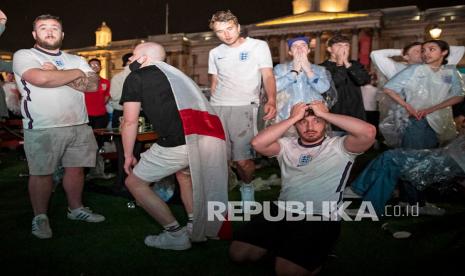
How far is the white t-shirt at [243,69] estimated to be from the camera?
443 centimetres

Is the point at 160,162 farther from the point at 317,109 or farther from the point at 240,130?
the point at 317,109

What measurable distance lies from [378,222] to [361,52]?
46.1 m

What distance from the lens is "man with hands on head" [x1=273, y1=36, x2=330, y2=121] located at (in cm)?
442

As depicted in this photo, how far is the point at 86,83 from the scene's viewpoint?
13.3ft

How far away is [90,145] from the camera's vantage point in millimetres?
4293

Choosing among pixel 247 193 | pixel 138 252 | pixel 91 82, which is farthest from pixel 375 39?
pixel 138 252

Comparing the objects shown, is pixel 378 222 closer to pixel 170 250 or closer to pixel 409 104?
pixel 409 104

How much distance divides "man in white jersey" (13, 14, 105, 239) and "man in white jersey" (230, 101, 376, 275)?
220 centimetres

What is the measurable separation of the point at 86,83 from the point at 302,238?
280 centimetres

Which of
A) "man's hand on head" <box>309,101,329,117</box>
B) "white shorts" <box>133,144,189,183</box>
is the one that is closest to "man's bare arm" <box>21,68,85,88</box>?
"white shorts" <box>133,144,189,183</box>

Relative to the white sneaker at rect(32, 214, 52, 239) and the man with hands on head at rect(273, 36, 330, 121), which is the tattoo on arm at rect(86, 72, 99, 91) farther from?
the man with hands on head at rect(273, 36, 330, 121)

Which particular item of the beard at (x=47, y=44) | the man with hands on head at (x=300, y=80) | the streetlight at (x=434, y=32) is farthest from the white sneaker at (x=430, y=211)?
the streetlight at (x=434, y=32)

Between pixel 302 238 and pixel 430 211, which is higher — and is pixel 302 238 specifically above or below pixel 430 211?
above

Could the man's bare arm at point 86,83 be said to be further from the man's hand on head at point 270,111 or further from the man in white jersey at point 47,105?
the man's hand on head at point 270,111
